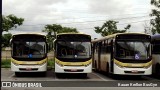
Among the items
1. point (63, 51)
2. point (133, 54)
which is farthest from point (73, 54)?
point (133, 54)

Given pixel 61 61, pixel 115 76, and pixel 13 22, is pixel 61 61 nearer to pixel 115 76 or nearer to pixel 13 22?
pixel 115 76

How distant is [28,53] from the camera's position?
26844 millimetres

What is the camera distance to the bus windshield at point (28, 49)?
26750 mm

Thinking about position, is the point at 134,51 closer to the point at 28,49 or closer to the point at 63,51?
the point at 63,51

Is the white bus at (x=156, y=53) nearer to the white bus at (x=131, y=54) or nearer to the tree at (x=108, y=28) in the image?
the white bus at (x=131, y=54)

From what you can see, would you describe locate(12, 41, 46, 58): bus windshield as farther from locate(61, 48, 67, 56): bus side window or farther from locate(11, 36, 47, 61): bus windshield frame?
locate(61, 48, 67, 56): bus side window

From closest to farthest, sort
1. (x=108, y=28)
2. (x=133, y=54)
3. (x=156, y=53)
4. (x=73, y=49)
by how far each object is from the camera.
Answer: (x=133, y=54), (x=73, y=49), (x=156, y=53), (x=108, y=28)

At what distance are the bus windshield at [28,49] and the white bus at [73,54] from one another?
1.35m

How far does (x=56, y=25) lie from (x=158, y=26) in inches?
1309

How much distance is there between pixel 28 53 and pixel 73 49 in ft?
10.3

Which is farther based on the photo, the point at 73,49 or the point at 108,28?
the point at 108,28

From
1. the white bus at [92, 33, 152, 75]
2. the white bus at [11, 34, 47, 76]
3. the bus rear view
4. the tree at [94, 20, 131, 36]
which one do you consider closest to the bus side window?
the white bus at [11, 34, 47, 76]

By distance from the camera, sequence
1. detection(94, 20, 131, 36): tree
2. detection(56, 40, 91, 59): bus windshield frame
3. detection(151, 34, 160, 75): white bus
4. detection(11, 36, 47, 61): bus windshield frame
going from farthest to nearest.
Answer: detection(94, 20, 131, 36): tree, detection(11, 36, 47, 61): bus windshield frame, detection(151, 34, 160, 75): white bus, detection(56, 40, 91, 59): bus windshield frame

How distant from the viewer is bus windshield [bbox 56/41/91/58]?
25.8 metres
